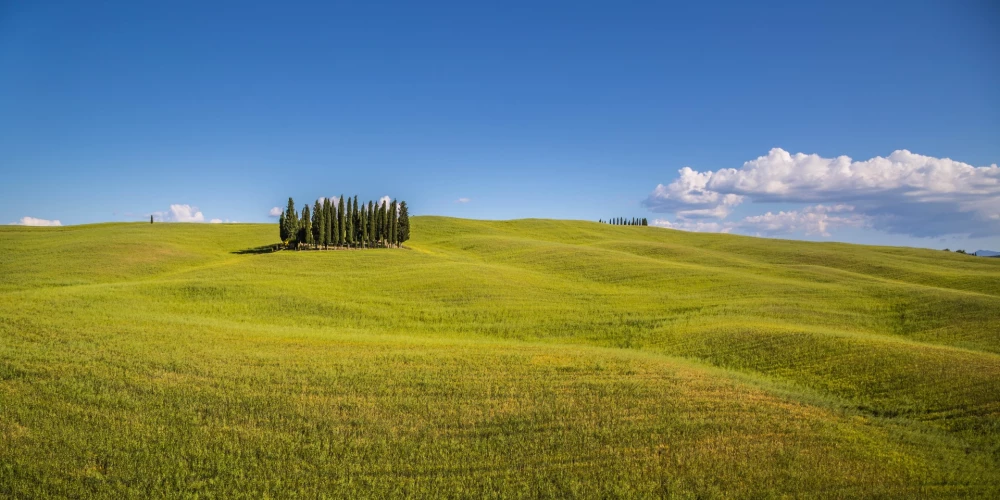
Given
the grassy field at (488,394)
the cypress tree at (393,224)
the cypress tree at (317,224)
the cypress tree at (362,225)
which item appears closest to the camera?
the grassy field at (488,394)

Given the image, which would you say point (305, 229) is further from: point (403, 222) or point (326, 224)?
point (403, 222)

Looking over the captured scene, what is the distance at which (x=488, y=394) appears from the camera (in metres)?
17.5

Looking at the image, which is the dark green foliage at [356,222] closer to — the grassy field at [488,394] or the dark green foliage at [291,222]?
the dark green foliage at [291,222]

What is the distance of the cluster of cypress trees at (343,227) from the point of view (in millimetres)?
72938

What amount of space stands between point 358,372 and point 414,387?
303cm

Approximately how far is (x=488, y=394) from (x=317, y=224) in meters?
61.7

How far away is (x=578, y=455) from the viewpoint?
1330cm

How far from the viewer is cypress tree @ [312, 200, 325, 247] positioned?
7225cm

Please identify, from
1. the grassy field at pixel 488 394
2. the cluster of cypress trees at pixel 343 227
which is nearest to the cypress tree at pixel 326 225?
the cluster of cypress trees at pixel 343 227

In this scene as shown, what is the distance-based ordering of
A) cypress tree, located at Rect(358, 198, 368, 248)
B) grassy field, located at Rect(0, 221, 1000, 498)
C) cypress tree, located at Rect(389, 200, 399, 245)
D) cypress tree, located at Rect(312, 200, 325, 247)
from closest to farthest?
grassy field, located at Rect(0, 221, 1000, 498) → cypress tree, located at Rect(312, 200, 325, 247) → cypress tree, located at Rect(358, 198, 368, 248) → cypress tree, located at Rect(389, 200, 399, 245)

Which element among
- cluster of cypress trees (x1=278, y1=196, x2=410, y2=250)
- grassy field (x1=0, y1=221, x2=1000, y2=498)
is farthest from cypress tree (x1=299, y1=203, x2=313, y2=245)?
grassy field (x1=0, y1=221, x2=1000, y2=498)

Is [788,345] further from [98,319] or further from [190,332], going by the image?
[98,319]

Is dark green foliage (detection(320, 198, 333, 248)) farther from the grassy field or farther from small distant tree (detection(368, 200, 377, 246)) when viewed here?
the grassy field

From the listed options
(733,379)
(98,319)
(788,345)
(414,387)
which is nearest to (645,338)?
(788,345)
